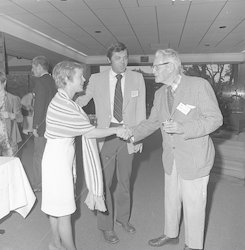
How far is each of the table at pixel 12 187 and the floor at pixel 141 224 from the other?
0.81 ft

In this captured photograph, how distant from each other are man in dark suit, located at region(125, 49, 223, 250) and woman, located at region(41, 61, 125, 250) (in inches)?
14.3

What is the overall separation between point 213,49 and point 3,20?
245 cm

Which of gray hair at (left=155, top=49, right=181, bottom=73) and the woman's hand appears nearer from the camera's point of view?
gray hair at (left=155, top=49, right=181, bottom=73)

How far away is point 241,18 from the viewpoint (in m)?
2.86

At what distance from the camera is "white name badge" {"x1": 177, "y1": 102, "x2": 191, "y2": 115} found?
1432mm

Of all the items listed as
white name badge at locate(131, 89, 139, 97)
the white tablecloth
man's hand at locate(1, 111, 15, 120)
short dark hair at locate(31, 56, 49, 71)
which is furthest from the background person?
white name badge at locate(131, 89, 139, 97)

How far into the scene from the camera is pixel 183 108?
145 cm

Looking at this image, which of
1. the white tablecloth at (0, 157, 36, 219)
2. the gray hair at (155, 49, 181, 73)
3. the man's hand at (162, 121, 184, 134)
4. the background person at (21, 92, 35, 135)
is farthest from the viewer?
the background person at (21, 92, 35, 135)

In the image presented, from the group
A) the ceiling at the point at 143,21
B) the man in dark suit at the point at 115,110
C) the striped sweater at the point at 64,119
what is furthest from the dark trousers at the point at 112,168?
the ceiling at the point at 143,21

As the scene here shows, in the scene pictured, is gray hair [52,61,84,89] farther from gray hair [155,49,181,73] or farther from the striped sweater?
gray hair [155,49,181,73]

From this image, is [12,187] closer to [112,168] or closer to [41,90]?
[112,168]

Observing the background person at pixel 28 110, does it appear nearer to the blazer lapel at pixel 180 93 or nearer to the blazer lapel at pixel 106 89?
the blazer lapel at pixel 106 89

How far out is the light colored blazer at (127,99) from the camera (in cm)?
187

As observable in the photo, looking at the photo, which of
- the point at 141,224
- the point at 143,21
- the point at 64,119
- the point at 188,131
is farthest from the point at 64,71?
the point at 141,224
